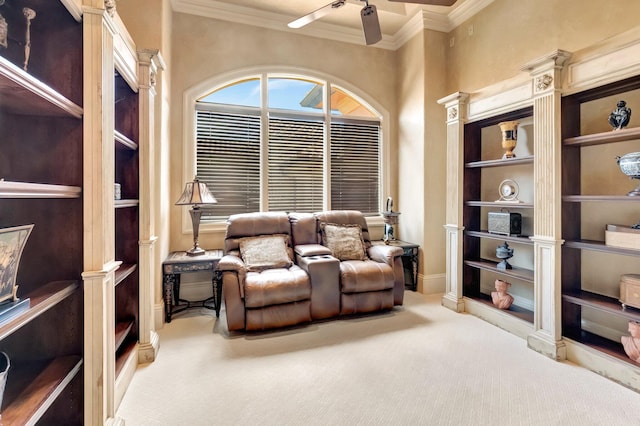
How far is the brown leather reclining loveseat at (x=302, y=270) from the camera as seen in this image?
9.59ft

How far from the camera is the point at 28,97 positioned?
4.24ft

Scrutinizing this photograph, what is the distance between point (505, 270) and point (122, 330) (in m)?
3.47

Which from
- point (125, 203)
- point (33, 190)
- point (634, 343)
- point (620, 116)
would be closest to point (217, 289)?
point (125, 203)

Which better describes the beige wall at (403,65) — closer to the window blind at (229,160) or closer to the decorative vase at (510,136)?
the window blind at (229,160)

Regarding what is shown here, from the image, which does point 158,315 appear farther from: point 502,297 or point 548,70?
point 548,70

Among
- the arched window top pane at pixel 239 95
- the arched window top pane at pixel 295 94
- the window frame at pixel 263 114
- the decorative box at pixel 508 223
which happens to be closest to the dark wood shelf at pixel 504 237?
the decorative box at pixel 508 223

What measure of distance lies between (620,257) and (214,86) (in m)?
4.55

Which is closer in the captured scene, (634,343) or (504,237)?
(634,343)

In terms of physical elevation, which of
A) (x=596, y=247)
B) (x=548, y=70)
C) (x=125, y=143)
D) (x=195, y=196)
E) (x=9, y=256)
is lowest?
(x=596, y=247)

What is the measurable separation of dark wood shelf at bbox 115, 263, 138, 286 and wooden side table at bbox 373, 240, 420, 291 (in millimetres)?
3146

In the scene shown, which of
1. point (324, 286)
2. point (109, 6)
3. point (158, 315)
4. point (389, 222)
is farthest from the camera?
point (389, 222)

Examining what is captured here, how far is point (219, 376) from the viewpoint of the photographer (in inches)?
89.3

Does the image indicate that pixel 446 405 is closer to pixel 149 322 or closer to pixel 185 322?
pixel 149 322

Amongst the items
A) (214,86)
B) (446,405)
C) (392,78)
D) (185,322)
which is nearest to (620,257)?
(446,405)
